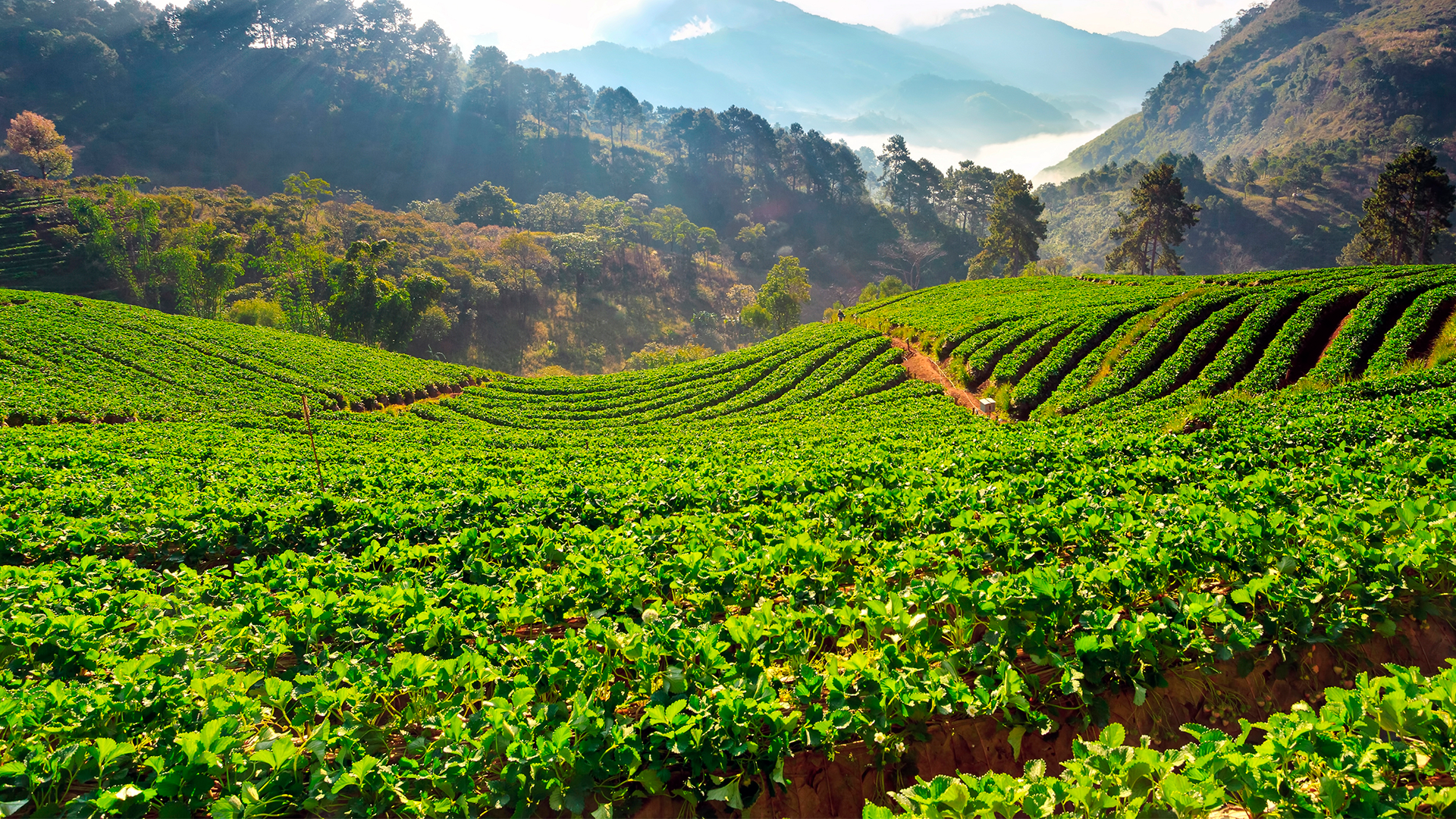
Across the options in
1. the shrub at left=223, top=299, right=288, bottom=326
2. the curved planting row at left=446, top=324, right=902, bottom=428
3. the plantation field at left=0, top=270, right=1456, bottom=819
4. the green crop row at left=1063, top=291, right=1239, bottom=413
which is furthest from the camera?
the shrub at left=223, top=299, right=288, bottom=326

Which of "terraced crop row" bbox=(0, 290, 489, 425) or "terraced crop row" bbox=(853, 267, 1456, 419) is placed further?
"terraced crop row" bbox=(0, 290, 489, 425)

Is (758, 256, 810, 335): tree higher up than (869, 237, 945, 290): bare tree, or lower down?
lower down

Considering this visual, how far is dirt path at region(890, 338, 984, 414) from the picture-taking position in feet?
106

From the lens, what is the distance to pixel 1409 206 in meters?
58.4

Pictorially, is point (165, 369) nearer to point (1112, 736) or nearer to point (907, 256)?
point (1112, 736)

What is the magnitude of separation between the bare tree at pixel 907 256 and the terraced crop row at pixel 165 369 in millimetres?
109572

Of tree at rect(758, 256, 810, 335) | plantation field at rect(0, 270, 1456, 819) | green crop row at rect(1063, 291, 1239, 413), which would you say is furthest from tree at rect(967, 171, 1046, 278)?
plantation field at rect(0, 270, 1456, 819)

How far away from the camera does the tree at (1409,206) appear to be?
186ft

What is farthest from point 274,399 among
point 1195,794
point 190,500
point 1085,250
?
point 1085,250

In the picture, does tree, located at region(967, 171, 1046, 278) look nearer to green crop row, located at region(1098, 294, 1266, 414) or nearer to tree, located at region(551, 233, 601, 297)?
tree, located at region(551, 233, 601, 297)

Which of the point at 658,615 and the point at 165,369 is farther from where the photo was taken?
the point at 165,369

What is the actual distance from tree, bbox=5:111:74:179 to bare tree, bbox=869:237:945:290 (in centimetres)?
13526

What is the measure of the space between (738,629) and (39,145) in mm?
133783

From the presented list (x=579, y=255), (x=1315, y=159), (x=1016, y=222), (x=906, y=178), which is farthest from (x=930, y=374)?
(x=1315, y=159)
